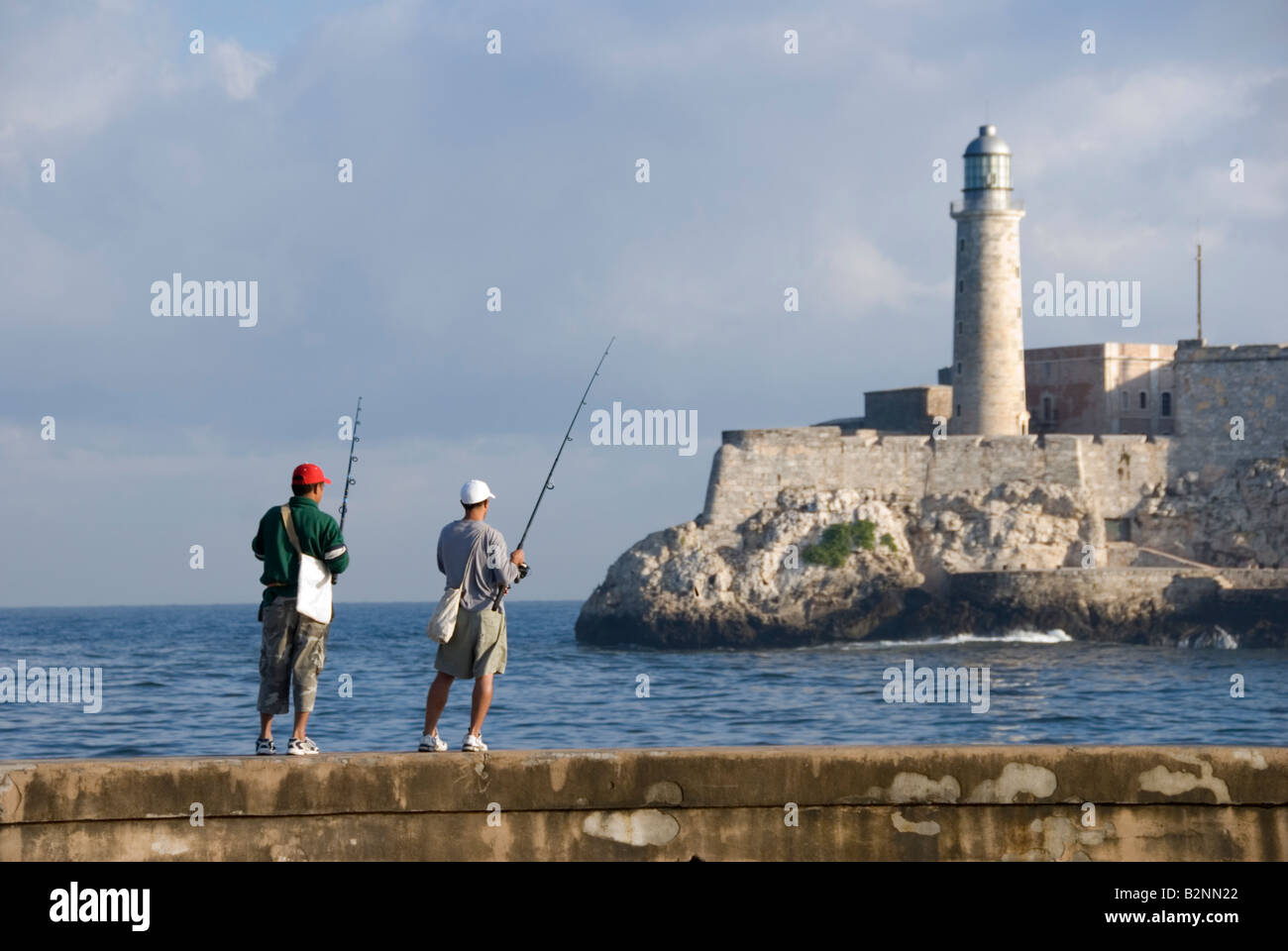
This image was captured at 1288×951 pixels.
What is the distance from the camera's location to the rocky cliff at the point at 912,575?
4938 cm

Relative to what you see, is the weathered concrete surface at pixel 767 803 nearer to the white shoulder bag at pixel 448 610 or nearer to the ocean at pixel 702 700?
the white shoulder bag at pixel 448 610

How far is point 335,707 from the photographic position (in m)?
28.9

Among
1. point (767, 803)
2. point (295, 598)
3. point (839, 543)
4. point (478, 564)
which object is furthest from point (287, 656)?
point (839, 543)

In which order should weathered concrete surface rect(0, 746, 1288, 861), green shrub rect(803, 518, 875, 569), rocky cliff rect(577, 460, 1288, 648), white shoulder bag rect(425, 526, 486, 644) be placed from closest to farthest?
weathered concrete surface rect(0, 746, 1288, 861) < white shoulder bag rect(425, 526, 486, 644) < rocky cliff rect(577, 460, 1288, 648) < green shrub rect(803, 518, 875, 569)

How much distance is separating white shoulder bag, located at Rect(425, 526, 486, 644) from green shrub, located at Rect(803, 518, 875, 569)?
142 feet

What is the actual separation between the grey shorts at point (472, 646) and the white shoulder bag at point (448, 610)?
4 cm

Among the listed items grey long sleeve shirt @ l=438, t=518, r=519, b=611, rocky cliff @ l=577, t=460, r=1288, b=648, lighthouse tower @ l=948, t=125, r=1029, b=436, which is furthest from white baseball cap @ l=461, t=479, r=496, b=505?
lighthouse tower @ l=948, t=125, r=1029, b=436

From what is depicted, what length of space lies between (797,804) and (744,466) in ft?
146

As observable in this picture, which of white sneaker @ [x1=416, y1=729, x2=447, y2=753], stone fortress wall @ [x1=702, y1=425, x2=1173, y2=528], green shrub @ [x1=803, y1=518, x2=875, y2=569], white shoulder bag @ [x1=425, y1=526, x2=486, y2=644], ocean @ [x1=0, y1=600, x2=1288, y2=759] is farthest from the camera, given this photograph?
stone fortress wall @ [x1=702, y1=425, x2=1173, y2=528]

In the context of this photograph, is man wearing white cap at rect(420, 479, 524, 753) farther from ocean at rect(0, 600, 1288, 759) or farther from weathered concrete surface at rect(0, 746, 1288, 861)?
ocean at rect(0, 600, 1288, 759)

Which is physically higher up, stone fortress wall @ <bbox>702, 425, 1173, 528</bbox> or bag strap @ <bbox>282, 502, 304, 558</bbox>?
stone fortress wall @ <bbox>702, 425, 1173, 528</bbox>

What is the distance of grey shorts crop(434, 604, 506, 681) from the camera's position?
748 centimetres

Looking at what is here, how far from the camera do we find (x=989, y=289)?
51938mm
